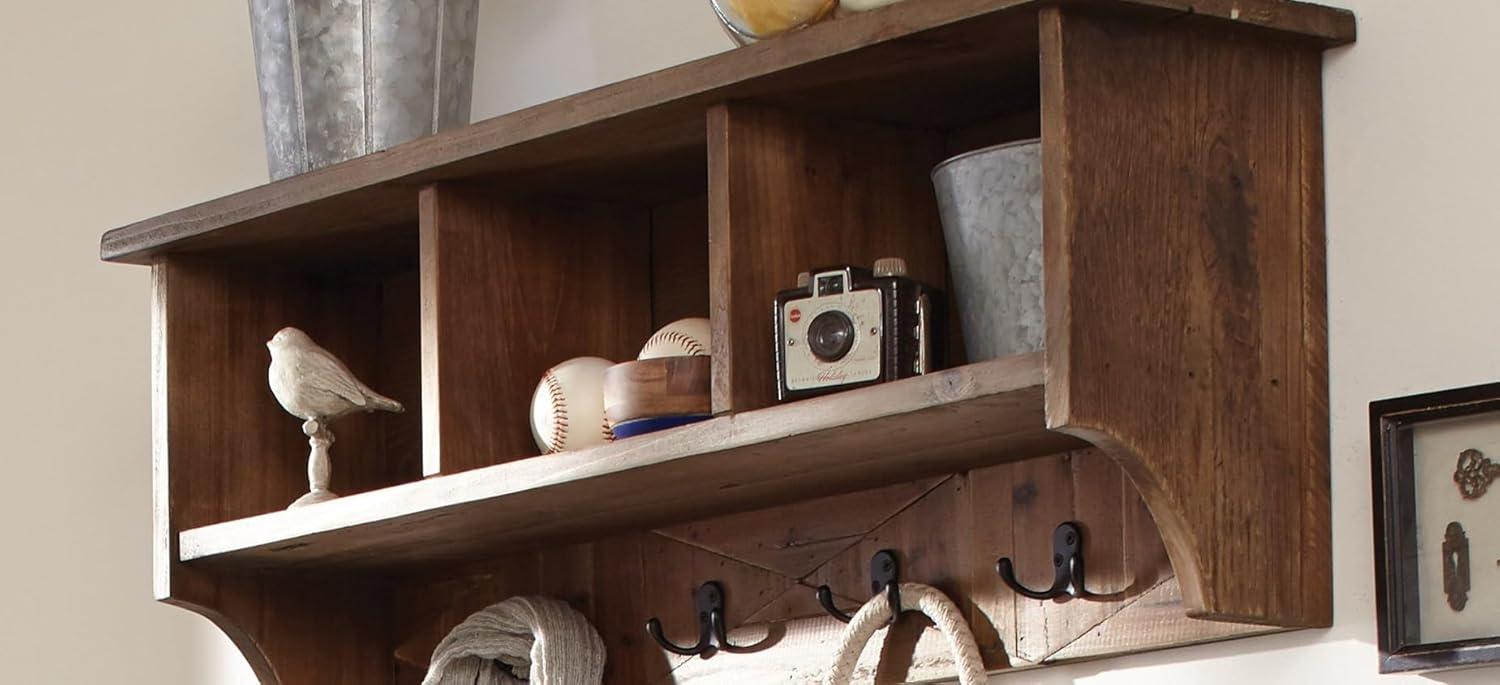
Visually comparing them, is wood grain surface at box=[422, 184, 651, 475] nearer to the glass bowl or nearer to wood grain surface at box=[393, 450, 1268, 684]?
wood grain surface at box=[393, 450, 1268, 684]

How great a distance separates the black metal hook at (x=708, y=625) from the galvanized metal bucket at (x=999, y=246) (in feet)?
1.33

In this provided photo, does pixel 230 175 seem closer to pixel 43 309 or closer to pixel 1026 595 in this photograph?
pixel 43 309

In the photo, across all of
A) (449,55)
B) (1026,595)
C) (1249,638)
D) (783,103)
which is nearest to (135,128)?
(449,55)

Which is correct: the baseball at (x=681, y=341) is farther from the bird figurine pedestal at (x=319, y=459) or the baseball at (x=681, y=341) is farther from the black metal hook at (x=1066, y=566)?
the bird figurine pedestal at (x=319, y=459)

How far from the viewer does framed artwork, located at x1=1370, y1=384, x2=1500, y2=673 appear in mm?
1358

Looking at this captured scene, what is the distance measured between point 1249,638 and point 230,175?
4.54 feet

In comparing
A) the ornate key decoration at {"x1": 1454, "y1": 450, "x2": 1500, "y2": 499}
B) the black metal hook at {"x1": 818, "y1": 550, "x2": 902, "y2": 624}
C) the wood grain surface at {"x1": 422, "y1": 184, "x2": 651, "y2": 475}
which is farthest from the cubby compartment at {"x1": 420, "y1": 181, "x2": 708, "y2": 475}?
the ornate key decoration at {"x1": 1454, "y1": 450, "x2": 1500, "y2": 499}

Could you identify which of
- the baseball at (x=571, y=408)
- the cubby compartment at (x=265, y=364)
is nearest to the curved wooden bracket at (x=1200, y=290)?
the baseball at (x=571, y=408)

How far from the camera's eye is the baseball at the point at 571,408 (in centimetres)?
172

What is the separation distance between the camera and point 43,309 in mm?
2557

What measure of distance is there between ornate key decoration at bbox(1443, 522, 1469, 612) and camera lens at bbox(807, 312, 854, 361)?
0.40 meters

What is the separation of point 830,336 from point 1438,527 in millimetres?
408

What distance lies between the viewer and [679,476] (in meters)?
1.64

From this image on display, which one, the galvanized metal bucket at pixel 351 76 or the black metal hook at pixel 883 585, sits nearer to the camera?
the black metal hook at pixel 883 585
